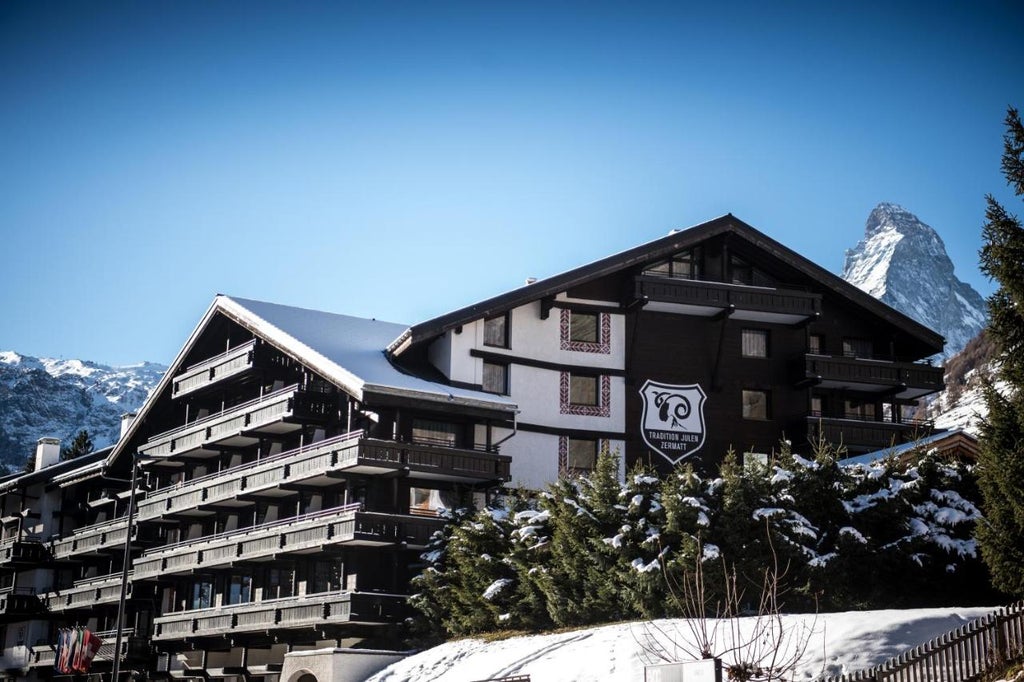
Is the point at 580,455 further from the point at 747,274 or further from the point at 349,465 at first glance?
the point at 747,274

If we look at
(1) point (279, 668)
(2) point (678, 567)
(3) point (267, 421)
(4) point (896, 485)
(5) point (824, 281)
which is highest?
(5) point (824, 281)

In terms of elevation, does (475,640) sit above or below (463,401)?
below

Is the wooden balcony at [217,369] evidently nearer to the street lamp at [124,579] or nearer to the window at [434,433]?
the street lamp at [124,579]

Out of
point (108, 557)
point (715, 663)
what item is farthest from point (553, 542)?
point (108, 557)

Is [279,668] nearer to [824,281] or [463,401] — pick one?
[463,401]

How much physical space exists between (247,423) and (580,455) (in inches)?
528

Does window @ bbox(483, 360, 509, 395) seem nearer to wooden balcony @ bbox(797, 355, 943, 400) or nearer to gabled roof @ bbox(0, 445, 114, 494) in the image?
wooden balcony @ bbox(797, 355, 943, 400)

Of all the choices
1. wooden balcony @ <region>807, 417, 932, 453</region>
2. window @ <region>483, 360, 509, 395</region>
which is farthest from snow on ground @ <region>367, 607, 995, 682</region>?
wooden balcony @ <region>807, 417, 932, 453</region>

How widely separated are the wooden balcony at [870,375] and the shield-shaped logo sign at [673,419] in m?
4.66

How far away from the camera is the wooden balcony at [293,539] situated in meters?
46.1

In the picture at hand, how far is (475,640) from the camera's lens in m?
41.0

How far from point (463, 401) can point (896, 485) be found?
16.0 meters

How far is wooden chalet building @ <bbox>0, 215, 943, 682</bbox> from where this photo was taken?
47906 millimetres

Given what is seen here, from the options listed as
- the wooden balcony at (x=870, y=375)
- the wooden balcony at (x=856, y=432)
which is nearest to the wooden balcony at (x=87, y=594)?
the wooden balcony at (x=856, y=432)
